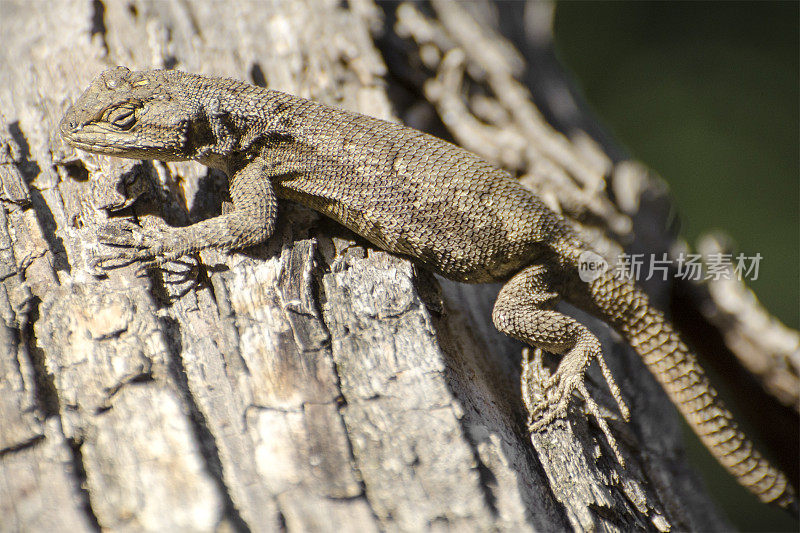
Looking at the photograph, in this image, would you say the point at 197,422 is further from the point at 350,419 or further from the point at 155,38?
the point at 155,38

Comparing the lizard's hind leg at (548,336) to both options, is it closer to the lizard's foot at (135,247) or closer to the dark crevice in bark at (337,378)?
the dark crevice in bark at (337,378)

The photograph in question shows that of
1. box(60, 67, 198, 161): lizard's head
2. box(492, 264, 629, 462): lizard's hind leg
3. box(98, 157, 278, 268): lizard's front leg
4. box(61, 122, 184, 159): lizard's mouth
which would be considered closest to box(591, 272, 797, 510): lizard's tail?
box(492, 264, 629, 462): lizard's hind leg

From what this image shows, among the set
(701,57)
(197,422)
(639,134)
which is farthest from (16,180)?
(701,57)

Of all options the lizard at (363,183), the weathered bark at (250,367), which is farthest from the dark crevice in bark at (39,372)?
the lizard at (363,183)

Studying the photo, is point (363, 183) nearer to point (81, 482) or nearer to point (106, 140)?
point (106, 140)

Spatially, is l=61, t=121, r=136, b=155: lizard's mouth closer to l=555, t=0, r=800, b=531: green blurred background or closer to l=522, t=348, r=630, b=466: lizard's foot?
l=522, t=348, r=630, b=466: lizard's foot

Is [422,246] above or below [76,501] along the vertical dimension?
above

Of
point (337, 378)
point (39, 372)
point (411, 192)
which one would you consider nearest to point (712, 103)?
point (411, 192)
